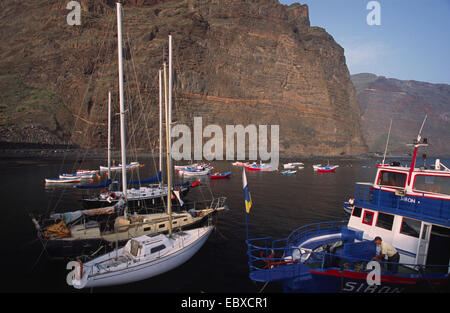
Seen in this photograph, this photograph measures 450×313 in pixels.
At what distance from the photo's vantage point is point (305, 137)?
146 metres

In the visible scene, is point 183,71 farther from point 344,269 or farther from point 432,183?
point 344,269

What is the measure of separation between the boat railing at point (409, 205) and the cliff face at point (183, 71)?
101 metres

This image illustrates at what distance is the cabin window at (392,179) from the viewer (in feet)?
44.2

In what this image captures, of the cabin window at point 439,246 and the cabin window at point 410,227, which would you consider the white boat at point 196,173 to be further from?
the cabin window at point 439,246

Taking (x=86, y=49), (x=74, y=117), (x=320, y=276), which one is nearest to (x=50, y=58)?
(x=86, y=49)

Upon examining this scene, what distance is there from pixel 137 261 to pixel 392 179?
13.9m

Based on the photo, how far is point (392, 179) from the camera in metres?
13.8

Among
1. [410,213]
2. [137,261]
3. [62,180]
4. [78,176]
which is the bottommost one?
[62,180]

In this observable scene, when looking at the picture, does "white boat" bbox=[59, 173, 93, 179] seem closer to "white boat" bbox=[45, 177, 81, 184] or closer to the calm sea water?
"white boat" bbox=[45, 177, 81, 184]

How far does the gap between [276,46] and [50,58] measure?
121 meters

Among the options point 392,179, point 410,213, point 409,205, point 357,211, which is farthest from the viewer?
point 357,211

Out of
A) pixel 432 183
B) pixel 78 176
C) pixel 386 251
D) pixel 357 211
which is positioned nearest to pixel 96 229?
pixel 357 211

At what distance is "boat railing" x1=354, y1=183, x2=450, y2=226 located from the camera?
453 inches
